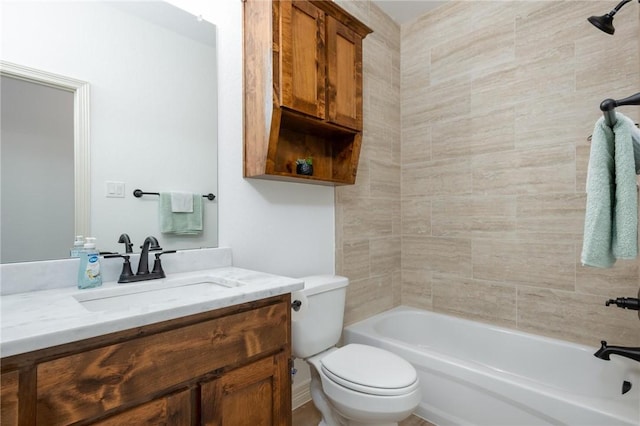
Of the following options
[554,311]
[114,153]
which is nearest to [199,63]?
[114,153]

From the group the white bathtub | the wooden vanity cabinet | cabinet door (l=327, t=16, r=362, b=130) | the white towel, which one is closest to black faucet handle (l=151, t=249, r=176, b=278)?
the white towel

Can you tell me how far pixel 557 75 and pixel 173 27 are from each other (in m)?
2.13

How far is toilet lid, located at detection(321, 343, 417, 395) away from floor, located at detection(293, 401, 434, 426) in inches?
20.2

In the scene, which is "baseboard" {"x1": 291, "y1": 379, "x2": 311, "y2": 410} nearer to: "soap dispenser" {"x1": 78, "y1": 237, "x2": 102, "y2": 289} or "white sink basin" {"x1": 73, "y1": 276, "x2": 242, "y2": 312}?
"white sink basin" {"x1": 73, "y1": 276, "x2": 242, "y2": 312}

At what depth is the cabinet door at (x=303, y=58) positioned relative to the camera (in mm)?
1495

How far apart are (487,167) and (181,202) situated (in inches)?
75.9

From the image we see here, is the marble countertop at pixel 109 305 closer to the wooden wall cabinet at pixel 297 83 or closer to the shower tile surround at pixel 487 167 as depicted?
the wooden wall cabinet at pixel 297 83

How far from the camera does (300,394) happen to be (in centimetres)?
187

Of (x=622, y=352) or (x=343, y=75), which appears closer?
(x=622, y=352)

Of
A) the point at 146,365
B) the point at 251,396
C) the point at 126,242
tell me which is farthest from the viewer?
the point at 126,242

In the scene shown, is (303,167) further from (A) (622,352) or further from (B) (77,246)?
(A) (622,352)

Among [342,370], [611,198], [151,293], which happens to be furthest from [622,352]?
[151,293]

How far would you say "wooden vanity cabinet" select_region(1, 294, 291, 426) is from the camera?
2.12 ft

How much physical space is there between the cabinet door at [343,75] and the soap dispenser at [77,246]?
1.24 metres
